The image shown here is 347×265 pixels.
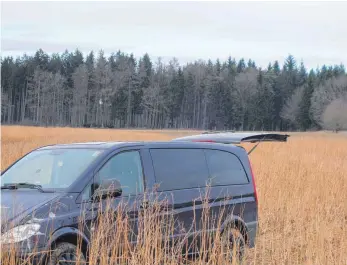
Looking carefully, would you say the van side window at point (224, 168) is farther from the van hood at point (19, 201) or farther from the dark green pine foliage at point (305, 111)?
the dark green pine foliage at point (305, 111)

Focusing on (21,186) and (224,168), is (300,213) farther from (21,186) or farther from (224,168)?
(21,186)

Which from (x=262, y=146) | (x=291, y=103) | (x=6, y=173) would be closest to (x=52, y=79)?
(x=291, y=103)

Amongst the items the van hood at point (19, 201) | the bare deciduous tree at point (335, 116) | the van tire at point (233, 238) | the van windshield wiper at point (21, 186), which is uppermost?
the bare deciduous tree at point (335, 116)

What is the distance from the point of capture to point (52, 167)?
20.4ft

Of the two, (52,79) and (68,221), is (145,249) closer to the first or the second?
(68,221)

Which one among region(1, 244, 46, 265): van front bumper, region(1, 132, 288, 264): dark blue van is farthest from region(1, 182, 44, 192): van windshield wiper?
region(1, 244, 46, 265): van front bumper

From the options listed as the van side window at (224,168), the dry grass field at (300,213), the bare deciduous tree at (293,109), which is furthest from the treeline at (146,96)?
the van side window at (224,168)

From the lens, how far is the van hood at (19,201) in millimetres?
5035

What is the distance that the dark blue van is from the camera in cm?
511

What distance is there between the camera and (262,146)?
23641 millimetres

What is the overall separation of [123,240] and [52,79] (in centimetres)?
9047

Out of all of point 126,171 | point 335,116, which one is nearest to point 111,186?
point 126,171

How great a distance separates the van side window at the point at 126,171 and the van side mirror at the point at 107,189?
0.16 m

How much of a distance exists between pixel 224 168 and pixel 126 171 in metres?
1.76
